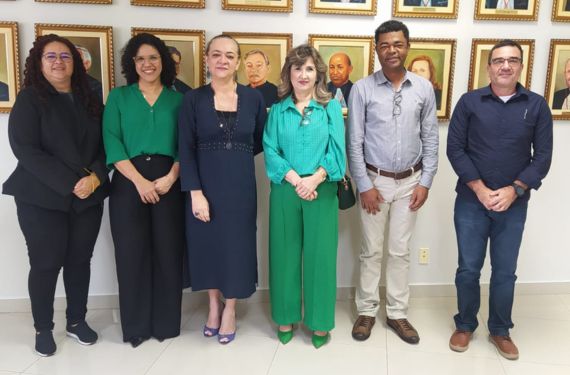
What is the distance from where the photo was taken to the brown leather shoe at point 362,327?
8.44 ft

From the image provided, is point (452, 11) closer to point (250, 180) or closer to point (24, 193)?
point (250, 180)

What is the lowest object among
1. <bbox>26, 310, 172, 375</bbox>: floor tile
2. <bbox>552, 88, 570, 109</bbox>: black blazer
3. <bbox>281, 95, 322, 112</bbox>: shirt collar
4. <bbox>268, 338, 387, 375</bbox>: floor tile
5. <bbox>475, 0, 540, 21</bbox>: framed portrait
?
<bbox>26, 310, 172, 375</bbox>: floor tile

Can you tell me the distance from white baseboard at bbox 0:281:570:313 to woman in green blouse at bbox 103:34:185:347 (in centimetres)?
46

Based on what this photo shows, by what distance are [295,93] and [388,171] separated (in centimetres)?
59

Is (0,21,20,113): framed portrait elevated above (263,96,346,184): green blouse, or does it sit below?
above

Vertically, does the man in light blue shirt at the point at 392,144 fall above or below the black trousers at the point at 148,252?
above

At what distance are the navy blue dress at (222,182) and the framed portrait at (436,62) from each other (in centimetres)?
96

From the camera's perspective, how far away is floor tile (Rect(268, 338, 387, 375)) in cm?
231

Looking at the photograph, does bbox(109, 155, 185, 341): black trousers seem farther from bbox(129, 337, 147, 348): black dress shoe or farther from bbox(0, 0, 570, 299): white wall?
bbox(0, 0, 570, 299): white wall

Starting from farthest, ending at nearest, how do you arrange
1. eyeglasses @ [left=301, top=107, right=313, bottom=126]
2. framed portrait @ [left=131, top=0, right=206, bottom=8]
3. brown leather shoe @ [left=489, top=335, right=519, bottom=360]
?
framed portrait @ [left=131, top=0, right=206, bottom=8] < brown leather shoe @ [left=489, top=335, right=519, bottom=360] < eyeglasses @ [left=301, top=107, right=313, bottom=126]

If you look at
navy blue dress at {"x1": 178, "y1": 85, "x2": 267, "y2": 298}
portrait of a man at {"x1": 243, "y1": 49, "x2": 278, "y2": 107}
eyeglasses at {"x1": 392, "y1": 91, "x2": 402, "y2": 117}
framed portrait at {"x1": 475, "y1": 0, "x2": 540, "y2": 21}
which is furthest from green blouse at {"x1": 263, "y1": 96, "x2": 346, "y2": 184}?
framed portrait at {"x1": 475, "y1": 0, "x2": 540, "y2": 21}

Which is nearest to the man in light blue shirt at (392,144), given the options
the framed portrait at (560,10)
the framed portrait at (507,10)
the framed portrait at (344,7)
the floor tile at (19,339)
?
the framed portrait at (344,7)

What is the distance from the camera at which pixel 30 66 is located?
2230 millimetres

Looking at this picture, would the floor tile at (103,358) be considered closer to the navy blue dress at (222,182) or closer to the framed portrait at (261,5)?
the navy blue dress at (222,182)
